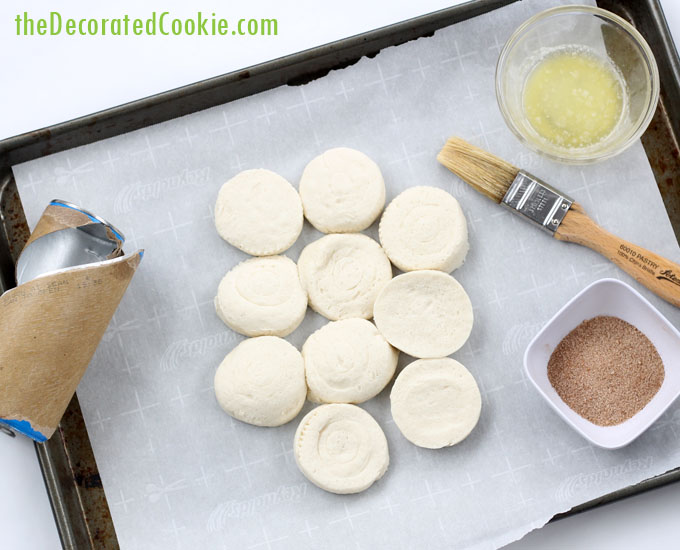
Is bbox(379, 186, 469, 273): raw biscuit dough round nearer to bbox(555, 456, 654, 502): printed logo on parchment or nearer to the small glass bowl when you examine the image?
the small glass bowl

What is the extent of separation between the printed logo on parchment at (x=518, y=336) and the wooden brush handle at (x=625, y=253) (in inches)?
7.8

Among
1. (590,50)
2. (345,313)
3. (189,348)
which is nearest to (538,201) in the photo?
(590,50)

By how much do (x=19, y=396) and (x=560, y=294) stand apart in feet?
3.55

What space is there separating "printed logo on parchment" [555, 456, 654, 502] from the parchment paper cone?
3.24 ft

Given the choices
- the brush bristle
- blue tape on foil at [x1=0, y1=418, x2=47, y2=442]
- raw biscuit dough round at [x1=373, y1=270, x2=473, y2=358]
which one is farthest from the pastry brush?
blue tape on foil at [x1=0, y1=418, x2=47, y2=442]

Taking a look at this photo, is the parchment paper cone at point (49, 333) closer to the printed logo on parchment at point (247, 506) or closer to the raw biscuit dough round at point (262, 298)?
the raw biscuit dough round at point (262, 298)

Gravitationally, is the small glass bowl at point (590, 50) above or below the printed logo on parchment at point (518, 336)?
above

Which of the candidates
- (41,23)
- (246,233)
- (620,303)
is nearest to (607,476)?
(620,303)

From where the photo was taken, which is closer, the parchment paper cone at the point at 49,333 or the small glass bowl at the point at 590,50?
the parchment paper cone at the point at 49,333

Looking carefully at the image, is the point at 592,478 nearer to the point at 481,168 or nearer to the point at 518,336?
the point at 518,336

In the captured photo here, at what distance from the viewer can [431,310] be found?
1.51 m

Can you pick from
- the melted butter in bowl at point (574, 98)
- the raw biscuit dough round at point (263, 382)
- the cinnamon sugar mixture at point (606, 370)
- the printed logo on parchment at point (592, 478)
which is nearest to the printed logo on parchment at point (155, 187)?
the raw biscuit dough round at point (263, 382)

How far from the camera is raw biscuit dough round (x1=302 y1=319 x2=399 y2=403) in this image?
148 cm

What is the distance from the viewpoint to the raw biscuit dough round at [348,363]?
1481mm
